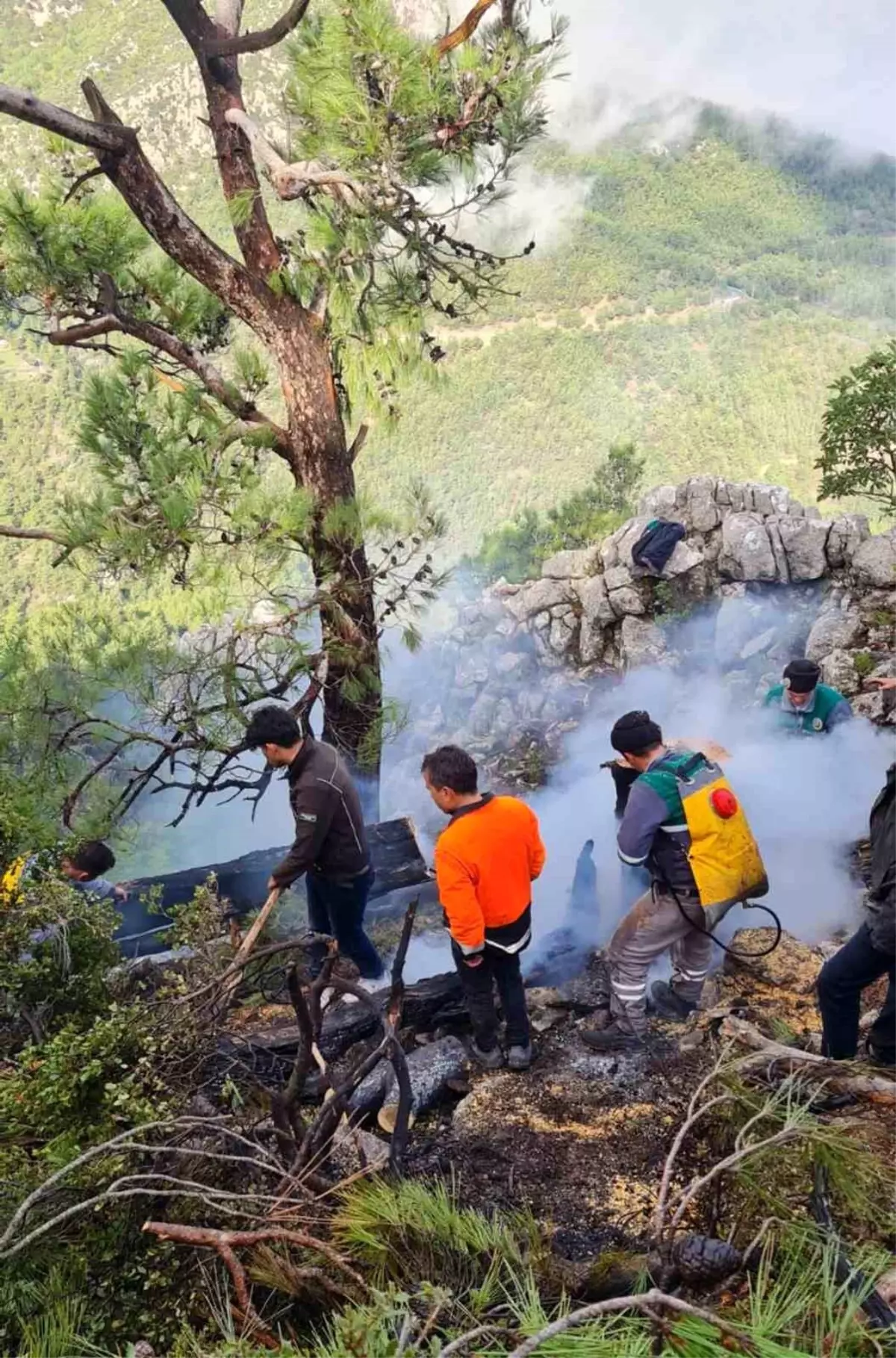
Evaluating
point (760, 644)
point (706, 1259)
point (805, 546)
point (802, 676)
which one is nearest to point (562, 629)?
point (760, 644)

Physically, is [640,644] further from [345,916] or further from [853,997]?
[853,997]

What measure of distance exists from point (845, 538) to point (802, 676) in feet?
14.7

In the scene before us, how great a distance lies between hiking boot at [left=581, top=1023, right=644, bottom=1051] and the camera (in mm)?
3188

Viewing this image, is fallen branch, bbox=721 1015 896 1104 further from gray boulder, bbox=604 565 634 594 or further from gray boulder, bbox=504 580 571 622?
gray boulder, bbox=504 580 571 622

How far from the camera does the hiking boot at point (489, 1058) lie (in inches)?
125

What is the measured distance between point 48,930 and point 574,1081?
6.34ft

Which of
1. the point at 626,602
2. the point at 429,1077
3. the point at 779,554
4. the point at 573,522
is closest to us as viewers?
the point at 429,1077

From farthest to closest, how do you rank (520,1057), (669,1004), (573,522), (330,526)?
(573,522), (330,526), (669,1004), (520,1057)

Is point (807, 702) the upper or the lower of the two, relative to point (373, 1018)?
upper

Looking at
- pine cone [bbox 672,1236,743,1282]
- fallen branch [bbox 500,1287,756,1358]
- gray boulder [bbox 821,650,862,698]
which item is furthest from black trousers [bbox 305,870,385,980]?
gray boulder [bbox 821,650,862,698]

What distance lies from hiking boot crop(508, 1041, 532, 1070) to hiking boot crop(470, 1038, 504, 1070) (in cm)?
5

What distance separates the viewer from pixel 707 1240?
139 centimetres

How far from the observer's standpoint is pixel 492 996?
10.4ft

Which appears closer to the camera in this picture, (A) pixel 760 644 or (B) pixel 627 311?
(A) pixel 760 644
